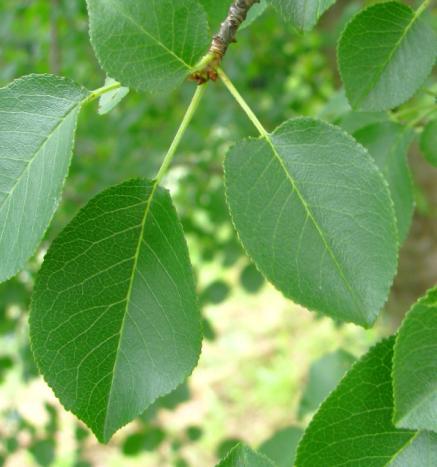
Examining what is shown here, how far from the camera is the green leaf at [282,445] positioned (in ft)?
4.32

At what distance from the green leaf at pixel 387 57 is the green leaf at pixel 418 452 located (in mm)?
352

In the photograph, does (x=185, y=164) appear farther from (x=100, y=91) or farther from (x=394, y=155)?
(x=100, y=91)

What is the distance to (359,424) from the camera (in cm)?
62

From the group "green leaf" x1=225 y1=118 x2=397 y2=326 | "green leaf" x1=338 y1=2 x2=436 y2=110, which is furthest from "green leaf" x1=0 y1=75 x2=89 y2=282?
"green leaf" x1=338 y1=2 x2=436 y2=110

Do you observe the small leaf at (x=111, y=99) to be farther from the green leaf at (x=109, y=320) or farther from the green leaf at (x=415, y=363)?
the green leaf at (x=415, y=363)

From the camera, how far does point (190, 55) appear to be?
67cm

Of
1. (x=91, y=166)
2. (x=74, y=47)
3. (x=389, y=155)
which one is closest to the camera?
(x=389, y=155)

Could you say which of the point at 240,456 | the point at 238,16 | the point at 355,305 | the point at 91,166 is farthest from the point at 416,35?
the point at 91,166

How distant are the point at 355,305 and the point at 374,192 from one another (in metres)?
0.11

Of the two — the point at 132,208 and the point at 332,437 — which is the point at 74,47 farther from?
the point at 332,437

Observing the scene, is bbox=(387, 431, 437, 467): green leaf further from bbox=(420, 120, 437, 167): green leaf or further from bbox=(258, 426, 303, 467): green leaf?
bbox=(258, 426, 303, 467): green leaf

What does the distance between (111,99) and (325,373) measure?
781 millimetres

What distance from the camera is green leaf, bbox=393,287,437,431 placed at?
58cm

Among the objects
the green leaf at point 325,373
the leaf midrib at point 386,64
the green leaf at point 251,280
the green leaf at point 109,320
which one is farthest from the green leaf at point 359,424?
the green leaf at point 251,280
